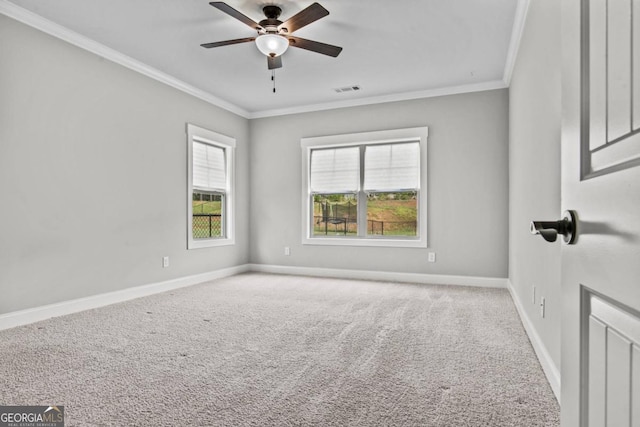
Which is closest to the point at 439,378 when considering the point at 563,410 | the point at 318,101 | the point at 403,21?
the point at 563,410

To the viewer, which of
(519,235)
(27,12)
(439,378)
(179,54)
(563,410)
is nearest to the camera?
(563,410)

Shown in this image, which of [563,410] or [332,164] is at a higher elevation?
[332,164]

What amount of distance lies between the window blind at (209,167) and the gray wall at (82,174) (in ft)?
1.01

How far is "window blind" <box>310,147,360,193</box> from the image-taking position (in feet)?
18.5

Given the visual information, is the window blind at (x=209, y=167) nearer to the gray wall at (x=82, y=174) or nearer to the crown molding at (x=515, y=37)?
the gray wall at (x=82, y=174)

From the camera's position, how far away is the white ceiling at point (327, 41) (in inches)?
123

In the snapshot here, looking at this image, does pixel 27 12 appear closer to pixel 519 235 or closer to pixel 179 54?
pixel 179 54

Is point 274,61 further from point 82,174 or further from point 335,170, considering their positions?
point 335,170

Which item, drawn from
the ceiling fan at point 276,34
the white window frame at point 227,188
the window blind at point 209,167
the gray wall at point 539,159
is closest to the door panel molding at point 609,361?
the gray wall at point 539,159

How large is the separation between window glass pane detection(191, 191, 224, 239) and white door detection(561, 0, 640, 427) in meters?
4.86

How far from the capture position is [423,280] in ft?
16.8

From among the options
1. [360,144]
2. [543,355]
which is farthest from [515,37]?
[543,355]

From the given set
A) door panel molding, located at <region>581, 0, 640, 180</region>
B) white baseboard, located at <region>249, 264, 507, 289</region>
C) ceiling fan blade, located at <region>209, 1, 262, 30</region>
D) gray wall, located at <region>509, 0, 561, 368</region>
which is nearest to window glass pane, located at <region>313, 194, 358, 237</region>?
white baseboard, located at <region>249, 264, 507, 289</region>

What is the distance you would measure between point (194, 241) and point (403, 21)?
3.66m
